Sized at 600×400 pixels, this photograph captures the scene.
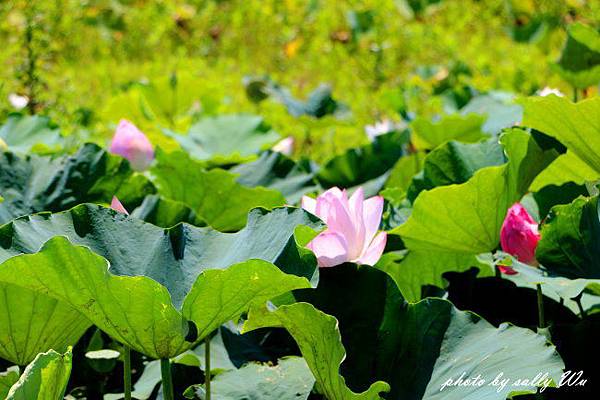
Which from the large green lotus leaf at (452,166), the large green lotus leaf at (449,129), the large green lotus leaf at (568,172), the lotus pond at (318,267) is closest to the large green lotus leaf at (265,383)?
the lotus pond at (318,267)

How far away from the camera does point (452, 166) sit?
135cm

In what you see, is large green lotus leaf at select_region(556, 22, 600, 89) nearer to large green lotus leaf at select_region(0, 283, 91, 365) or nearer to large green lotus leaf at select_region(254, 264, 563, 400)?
large green lotus leaf at select_region(254, 264, 563, 400)

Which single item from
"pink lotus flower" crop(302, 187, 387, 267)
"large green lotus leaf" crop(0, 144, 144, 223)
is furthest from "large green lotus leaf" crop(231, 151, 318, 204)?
"pink lotus flower" crop(302, 187, 387, 267)

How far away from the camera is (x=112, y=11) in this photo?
6805 millimetres

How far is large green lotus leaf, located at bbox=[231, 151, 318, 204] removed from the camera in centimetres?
165

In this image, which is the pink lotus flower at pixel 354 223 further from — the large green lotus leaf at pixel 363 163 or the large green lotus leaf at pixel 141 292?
the large green lotus leaf at pixel 363 163

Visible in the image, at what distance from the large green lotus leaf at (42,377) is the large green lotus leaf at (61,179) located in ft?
1.97

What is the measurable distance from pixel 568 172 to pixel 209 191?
0.54 m

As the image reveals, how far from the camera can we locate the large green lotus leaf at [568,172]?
132 cm

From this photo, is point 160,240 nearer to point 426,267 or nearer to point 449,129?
point 426,267

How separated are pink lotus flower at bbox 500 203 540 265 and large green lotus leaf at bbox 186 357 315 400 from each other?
29cm

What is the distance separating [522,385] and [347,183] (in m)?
0.96

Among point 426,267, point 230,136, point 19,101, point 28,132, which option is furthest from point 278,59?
point 426,267

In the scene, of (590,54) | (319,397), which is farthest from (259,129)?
(319,397)
